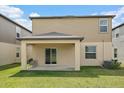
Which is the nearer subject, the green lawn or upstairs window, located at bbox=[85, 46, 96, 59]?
the green lawn

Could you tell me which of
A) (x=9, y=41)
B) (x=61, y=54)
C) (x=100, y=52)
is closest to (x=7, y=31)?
(x=9, y=41)

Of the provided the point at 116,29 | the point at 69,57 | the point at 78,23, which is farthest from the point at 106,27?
the point at 116,29

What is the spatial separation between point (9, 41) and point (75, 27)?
9.75 meters

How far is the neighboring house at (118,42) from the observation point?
94.3ft

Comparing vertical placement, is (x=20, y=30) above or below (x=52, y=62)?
above

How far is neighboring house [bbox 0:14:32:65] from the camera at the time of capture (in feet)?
70.0

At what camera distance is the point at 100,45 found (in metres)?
20.7

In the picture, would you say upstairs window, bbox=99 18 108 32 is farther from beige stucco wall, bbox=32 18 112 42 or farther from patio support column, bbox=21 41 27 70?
patio support column, bbox=21 41 27 70

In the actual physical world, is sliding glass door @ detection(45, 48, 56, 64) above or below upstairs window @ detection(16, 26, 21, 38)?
below

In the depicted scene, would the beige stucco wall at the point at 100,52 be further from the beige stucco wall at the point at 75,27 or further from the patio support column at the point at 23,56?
the patio support column at the point at 23,56

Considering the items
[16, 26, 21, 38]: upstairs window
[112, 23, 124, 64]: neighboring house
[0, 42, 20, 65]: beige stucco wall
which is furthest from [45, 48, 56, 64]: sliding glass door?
[112, 23, 124, 64]: neighboring house

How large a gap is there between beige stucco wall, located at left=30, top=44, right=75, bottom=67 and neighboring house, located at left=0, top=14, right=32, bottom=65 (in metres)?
4.51

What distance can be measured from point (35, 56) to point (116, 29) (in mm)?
17366
